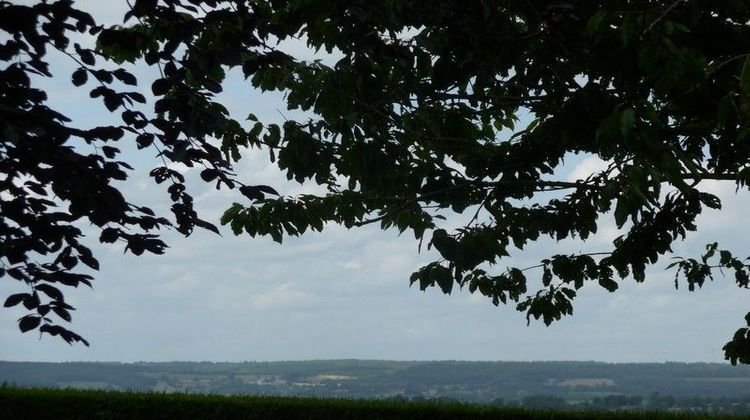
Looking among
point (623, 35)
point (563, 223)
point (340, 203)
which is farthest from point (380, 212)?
point (623, 35)

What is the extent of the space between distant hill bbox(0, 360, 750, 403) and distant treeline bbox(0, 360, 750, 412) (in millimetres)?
47

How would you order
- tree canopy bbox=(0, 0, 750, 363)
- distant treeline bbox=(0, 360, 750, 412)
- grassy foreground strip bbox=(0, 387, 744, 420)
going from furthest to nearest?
distant treeline bbox=(0, 360, 750, 412) < grassy foreground strip bbox=(0, 387, 744, 420) < tree canopy bbox=(0, 0, 750, 363)

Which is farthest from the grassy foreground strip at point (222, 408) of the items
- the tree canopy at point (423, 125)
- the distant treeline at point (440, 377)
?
the distant treeline at point (440, 377)

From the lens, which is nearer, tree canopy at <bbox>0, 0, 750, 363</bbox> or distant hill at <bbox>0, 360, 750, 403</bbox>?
tree canopy at <bbox>0, 0, 750, 363</bbox>

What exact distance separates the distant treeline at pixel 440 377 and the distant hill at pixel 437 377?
0.05 m

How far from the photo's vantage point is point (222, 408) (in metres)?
14.2

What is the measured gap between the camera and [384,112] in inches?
393

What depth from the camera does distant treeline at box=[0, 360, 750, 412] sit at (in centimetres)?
4450

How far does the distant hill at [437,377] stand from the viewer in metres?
44.7

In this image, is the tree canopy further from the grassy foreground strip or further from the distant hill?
the distant hill

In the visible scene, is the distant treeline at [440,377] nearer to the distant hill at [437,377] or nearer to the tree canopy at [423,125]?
the distant hill at [437,377]

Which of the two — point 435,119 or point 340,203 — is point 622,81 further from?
point 340,203

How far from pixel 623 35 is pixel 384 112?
441cm

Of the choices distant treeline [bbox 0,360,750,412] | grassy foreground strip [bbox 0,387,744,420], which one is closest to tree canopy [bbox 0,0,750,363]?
grassy foreground strip [bbox 0,387,744,420]
